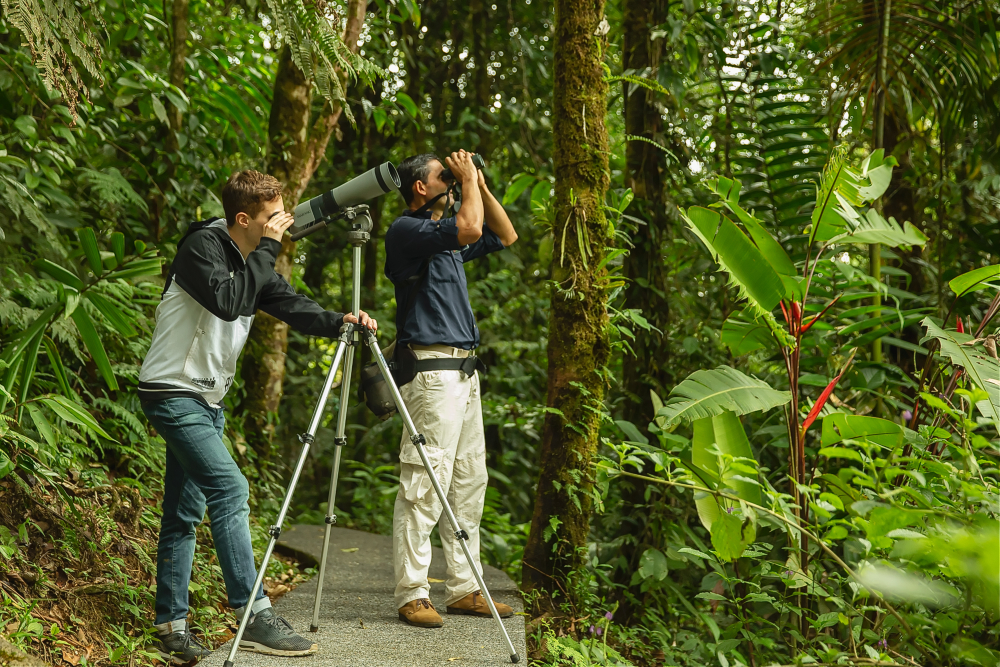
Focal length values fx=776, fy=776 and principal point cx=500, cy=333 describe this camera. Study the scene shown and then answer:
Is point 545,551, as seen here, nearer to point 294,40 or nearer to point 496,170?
point 294,40

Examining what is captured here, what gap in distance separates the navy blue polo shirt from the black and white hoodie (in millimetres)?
610

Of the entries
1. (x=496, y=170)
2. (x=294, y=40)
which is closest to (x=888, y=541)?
(x=294, y=40)

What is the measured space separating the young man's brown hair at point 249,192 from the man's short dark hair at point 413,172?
669mm

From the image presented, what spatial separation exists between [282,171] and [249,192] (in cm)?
196

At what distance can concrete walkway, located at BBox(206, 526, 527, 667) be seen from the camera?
8.72 ft

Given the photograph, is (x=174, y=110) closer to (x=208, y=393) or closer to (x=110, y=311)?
(x=110, y=311)

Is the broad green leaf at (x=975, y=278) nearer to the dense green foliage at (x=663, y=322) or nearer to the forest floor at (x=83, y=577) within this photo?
the dense green foliage at (x=663, y=322)

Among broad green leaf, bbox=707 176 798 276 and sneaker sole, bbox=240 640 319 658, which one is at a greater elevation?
broad green leaf, bbox=707 176 798 276

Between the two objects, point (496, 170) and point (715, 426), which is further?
point (496, 170)

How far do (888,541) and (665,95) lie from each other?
3.30 m

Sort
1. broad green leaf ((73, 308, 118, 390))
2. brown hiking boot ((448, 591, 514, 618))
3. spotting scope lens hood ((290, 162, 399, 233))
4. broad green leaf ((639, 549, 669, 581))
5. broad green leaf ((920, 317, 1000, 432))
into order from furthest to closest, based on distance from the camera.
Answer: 1. broad green leaf ((639, 549, 669, 581))
2. brown hiking boot ((448, 591, 514, 618))
3. broad green leaf ((73, 308, 118, 390))
4. spotting scope lens hood ((290, 162, 399, 233))
5. broad green leaf ((920, 317, 1000, 432))

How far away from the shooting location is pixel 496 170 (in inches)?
274

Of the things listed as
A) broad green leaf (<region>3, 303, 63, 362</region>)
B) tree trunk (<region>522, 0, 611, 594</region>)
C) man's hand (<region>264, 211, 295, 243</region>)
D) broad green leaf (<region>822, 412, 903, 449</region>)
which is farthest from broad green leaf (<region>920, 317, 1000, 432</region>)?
broad green leaf (<region>3, 303, 63, 362</region>)

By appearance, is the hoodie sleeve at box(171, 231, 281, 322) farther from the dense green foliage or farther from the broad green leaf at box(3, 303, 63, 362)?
the broad green leaf at box(3, 303, 63, 362)
